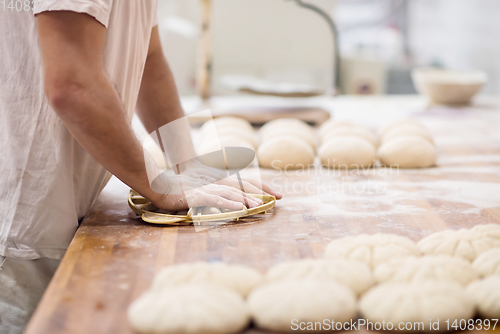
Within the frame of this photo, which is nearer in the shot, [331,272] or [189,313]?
[189,313]

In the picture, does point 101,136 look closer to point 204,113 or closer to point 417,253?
point 417,253

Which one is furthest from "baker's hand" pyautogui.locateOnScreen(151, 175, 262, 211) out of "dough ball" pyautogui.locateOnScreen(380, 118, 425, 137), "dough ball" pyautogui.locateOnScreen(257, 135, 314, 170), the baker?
"dough ball" pyautogui.locateOnScreen(380, 118, 425, 137)

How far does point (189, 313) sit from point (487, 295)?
1.82ft

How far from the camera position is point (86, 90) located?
1132mm

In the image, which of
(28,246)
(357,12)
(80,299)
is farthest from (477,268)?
(357,12)

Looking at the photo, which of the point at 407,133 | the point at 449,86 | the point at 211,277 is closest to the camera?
the point at 211,277

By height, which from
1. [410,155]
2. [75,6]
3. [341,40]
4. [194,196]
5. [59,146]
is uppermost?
[75,6]

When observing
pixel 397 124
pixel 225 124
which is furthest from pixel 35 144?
pixel 397 124

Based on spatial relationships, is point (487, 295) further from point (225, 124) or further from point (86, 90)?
point (225, 124)

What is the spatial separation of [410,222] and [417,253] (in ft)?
0.98

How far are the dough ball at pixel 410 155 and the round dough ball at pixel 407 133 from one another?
0.21 metres

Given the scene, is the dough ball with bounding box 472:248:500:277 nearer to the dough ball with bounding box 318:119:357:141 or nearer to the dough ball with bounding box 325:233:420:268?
the dough ball with bounding box 325:233:420:268

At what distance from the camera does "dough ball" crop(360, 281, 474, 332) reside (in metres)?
0.85

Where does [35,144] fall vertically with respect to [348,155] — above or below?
above
